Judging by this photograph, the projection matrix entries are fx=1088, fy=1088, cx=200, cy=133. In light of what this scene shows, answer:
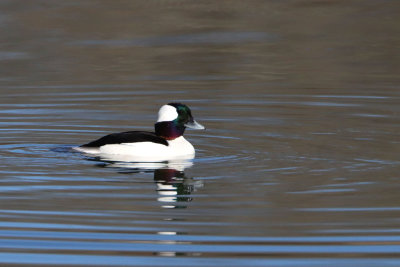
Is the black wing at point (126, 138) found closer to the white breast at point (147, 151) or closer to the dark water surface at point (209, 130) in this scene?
the white breast at point (147, 151)

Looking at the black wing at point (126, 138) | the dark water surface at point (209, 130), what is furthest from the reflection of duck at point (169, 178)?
the black wing at point (126, 138)

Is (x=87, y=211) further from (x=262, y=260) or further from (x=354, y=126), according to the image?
(x=354, y=126)

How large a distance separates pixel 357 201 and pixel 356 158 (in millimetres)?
2071

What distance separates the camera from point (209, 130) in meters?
14.0

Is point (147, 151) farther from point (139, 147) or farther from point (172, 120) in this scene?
point (172, 120)

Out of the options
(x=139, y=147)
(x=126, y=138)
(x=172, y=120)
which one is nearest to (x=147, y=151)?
(x=139, y=147)

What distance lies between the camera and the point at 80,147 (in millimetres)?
12500

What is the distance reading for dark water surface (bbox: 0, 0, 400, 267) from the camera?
854cm

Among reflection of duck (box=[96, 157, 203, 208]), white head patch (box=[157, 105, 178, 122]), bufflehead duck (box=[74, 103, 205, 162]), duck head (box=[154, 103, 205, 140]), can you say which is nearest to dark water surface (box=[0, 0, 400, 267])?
reflection of duck (box=[96, 157, 203, 208])

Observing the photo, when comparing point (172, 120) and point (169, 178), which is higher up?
point (172, 120)

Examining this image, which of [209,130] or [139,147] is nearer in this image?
[139,147]

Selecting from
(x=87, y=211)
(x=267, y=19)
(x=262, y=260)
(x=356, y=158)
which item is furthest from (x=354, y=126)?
(x=267, y=19)

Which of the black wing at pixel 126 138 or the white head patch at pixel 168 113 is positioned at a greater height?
the white head patch at pixel 168 113

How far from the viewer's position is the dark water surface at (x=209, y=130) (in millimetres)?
8539
